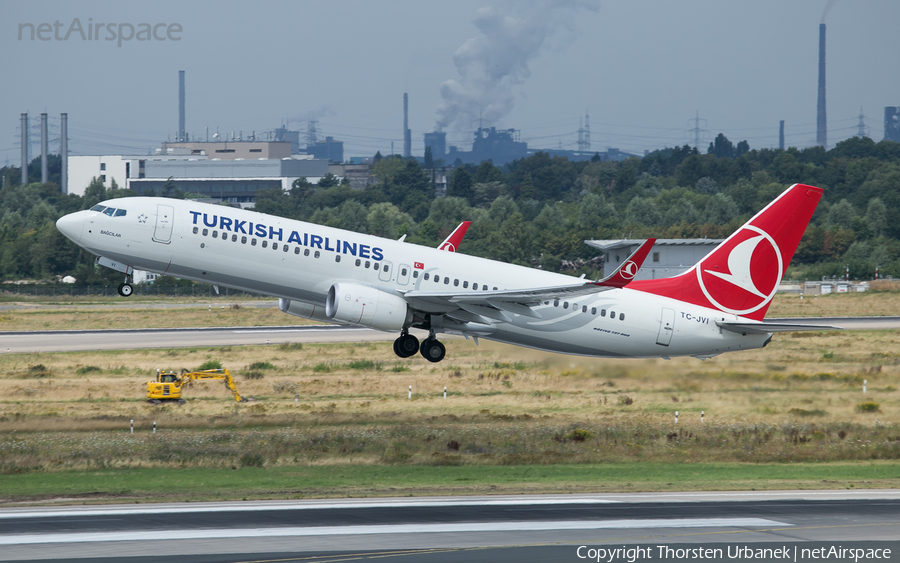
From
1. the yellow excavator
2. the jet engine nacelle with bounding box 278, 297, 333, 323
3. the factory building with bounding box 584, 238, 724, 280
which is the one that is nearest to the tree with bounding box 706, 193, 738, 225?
the factory building with bounding box 584, 238, 724, 280

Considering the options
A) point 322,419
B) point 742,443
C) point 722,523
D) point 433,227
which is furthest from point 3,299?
point 722,523

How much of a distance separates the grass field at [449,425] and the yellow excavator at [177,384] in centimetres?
77

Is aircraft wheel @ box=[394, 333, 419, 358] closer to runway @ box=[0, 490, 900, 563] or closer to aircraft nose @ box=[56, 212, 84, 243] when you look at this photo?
runway @ box=[0, 490, 900, 563]

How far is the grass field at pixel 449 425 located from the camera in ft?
123

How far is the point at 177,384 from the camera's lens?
180 feet

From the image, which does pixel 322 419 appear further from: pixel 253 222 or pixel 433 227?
pixel 433 227

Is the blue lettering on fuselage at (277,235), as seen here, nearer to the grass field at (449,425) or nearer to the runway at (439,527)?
the grass field at (449,425)

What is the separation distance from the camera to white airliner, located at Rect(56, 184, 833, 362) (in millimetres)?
36031

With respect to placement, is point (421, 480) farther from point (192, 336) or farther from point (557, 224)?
point (557, 224)

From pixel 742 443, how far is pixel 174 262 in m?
27.9

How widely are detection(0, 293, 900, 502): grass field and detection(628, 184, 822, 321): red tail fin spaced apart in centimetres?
522

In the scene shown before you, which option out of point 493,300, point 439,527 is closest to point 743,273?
Result: point 493,300

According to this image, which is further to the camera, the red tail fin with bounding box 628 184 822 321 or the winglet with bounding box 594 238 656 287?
the red tail fin with bounding box 628 184 822 321

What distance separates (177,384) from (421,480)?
23180 millimetres
